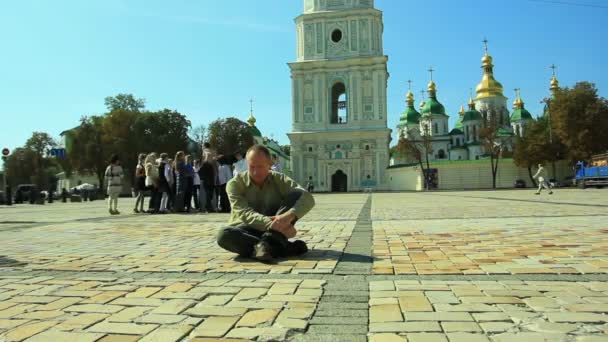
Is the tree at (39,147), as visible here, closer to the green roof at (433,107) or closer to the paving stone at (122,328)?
the green roof at (433,107)

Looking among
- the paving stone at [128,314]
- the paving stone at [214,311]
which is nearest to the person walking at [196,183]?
the paving stone at [128,314]

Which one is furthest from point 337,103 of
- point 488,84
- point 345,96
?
point 488,84

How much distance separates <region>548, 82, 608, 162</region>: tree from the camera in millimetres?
44469

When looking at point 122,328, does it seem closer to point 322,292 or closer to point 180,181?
point 322,292

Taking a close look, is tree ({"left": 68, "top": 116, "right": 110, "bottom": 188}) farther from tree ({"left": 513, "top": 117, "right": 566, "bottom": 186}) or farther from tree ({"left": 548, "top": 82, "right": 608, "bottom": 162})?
tree ({"left": 548, "top": 82, "right": 608, "bottom": 162})

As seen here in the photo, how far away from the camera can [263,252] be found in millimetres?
4695

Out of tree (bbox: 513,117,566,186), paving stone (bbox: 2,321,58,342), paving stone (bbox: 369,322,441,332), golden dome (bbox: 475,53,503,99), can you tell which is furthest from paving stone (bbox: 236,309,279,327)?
golden dome (bbox: 475,53,503,99)

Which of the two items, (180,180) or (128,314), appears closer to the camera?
(128,314)

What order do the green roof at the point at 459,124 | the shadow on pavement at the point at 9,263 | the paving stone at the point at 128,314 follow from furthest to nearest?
1. the green roof at the point at 459,124
2. the shadow on pavement at the point at 9,263
3. the paving stone at the point at 128,314

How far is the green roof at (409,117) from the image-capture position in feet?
275

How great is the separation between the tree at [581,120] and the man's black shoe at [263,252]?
151ft

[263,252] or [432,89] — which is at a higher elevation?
[432,89]

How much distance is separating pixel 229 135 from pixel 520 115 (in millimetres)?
47956

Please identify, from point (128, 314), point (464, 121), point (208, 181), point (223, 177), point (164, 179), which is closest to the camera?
point (128, 314)
